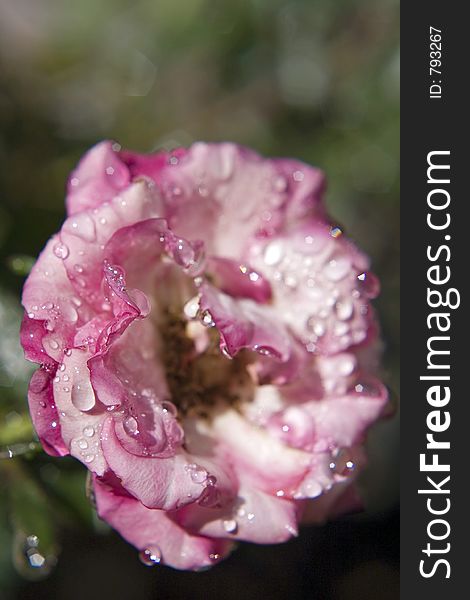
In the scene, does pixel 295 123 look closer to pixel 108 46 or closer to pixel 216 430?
pixel 108 46

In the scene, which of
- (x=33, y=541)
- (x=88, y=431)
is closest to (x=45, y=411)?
(x=88, y=431)

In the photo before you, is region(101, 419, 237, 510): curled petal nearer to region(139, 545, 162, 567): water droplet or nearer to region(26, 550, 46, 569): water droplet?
region(139, 545, 162, 567): water droplet

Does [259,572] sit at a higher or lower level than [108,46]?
lower

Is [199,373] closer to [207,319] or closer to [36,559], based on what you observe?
[207,319]

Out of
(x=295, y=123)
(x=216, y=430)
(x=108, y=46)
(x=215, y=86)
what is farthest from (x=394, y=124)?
(x=216, y=430)

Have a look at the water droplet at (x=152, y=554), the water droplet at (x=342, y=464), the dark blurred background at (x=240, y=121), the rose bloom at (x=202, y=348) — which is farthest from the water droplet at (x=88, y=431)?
the dark blurred background at (x=240, y=121)

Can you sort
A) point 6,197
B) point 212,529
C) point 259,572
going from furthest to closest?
point 259,572 < point 6,197 < point 212,529

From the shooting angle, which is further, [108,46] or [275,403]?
[108,46]
